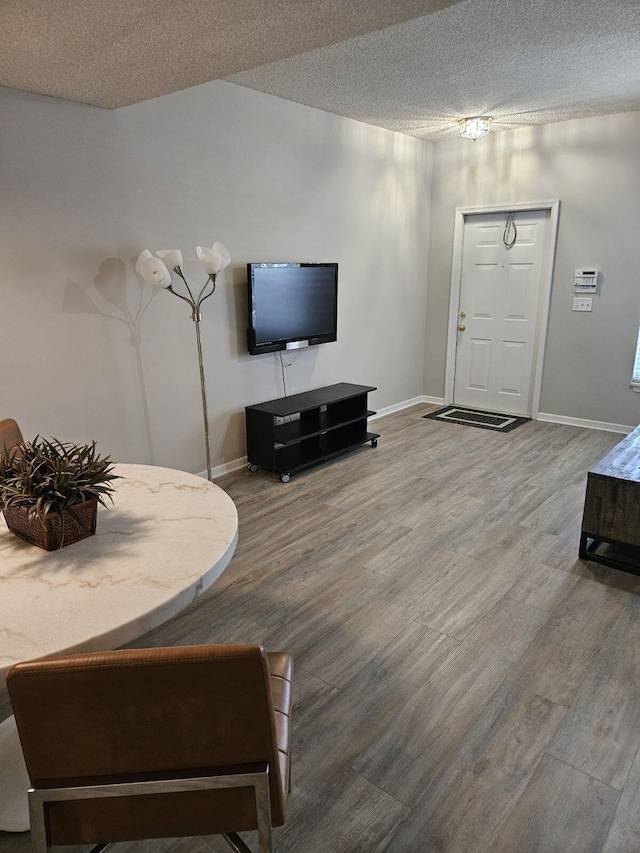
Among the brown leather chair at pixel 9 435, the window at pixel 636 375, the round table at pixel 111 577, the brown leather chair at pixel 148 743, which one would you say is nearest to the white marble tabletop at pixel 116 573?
the round table at pixel 111 577

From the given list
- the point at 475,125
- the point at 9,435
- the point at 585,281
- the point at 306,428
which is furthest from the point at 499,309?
the point at 9,435

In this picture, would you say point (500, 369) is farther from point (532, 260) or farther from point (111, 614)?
point (111, 614)

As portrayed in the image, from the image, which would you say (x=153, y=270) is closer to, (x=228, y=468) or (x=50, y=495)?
(x=228, y=468)

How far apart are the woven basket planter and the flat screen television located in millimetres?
2664

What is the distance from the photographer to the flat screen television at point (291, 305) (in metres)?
3.98

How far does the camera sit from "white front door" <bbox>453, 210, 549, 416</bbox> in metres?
5.36

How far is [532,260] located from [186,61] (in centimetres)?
396

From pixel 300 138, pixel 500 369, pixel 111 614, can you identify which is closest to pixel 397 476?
pixel 500 369

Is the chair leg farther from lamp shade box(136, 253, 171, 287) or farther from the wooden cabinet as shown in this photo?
lamp shade box(136, 253, 171, 287)

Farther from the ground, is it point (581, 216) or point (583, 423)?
point (581, 216)

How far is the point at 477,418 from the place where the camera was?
569 centimetres

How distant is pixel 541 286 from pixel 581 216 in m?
0.68

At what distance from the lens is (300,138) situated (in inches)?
167

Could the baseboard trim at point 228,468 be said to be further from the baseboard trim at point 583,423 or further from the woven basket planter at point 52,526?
the baseboard trim at point 583,423
